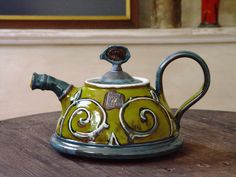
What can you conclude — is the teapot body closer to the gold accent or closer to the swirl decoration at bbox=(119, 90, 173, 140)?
the swirl decoration at bbox=(119, 90, 173, 140)

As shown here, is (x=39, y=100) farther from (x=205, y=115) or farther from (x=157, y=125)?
(x=157, y=125)

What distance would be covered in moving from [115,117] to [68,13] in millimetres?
1171

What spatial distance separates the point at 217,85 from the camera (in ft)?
6.36

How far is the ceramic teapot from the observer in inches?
29.3

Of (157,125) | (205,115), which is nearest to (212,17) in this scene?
(205,115)

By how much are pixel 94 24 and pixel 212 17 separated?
47 cm

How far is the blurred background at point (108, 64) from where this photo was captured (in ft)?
5.97

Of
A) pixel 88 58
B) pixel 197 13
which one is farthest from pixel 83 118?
pixel 197 13

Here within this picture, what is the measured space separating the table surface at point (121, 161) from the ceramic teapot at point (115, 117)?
0.02 m

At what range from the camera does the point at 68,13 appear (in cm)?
186

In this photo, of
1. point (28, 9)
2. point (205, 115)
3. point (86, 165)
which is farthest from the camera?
point (28, 9)

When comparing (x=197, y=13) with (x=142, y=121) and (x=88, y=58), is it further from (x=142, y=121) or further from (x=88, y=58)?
(x=142, y=121)

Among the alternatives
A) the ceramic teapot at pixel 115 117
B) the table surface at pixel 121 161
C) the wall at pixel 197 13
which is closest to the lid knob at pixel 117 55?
the ceramic teapot at pixel 115 117

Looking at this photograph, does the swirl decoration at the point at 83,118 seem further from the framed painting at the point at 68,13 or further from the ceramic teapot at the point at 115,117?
the framed painting at the point at 68,13
